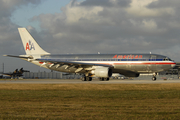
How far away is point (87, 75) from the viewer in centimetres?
4438

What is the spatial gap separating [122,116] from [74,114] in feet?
6.69

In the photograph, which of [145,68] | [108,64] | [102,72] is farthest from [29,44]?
[145,68]

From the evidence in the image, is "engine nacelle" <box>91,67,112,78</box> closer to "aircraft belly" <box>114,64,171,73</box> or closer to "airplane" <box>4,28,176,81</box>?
"airplane" <box>4,28,176,81</box>

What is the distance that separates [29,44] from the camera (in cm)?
5084

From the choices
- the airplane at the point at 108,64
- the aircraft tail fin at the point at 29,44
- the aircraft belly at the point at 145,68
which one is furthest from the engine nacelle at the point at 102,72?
the aircraft tail fin at the point at 29,44

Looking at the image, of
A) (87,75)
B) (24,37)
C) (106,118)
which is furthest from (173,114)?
(24,37)

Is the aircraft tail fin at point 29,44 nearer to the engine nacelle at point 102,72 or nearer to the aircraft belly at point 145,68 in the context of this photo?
the engine nacelle at point 102,72

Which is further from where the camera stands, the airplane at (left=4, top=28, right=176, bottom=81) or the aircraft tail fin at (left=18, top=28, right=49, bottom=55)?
the aircraft tail fin at (left=18, top=28, right=49, bottom=55)

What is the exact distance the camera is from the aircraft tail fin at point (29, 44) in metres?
50.7

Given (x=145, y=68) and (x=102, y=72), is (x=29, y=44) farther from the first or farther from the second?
(x=145, y=68)

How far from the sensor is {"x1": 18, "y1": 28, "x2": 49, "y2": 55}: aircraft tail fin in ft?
166

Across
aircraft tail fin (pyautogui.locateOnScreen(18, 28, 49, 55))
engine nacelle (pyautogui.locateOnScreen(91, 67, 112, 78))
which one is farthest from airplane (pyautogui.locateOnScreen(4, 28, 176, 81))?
aircraft tail fin (pyautogui.locateOnScreen(18, 28, 49, 55))

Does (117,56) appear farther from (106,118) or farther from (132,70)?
(106,118)

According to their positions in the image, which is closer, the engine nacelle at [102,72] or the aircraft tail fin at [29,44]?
the engine nacelle at [102,72]
